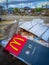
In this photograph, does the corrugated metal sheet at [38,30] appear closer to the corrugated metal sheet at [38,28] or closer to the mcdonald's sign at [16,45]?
the corrugated metal sheet at [38,28]

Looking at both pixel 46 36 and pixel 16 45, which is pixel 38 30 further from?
pixel 16 45

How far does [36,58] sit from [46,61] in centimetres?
6

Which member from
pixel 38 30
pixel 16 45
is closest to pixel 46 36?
pixel 38 30

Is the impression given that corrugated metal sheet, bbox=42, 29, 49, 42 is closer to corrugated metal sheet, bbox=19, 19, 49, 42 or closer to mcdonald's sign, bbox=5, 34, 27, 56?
corrugated metal sheet, bbox=19, 19, 49, 42

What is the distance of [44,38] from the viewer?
0.93 metres

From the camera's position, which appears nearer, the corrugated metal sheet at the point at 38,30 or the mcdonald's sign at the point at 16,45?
the mcdonald's sign at the point at 16,45

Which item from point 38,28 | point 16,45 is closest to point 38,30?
point 38,28

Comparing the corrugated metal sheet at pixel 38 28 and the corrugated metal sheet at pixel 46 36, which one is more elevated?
the corrugated metal sheet at pixel 38 28

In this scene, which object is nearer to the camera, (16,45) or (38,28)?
(16,45)

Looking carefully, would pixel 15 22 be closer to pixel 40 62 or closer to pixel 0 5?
pixel 0 5

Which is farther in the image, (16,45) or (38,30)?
(38,30)

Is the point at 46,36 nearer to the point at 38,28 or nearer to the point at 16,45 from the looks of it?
the point at 38,28

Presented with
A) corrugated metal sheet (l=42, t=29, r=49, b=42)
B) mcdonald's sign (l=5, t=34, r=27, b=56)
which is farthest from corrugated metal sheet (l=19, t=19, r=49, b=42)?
mcdonald's sign (l=5, t=34, r=27, b=56)

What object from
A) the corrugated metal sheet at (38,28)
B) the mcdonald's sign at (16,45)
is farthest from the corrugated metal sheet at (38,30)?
the mcdonald's sign at (16,45)
